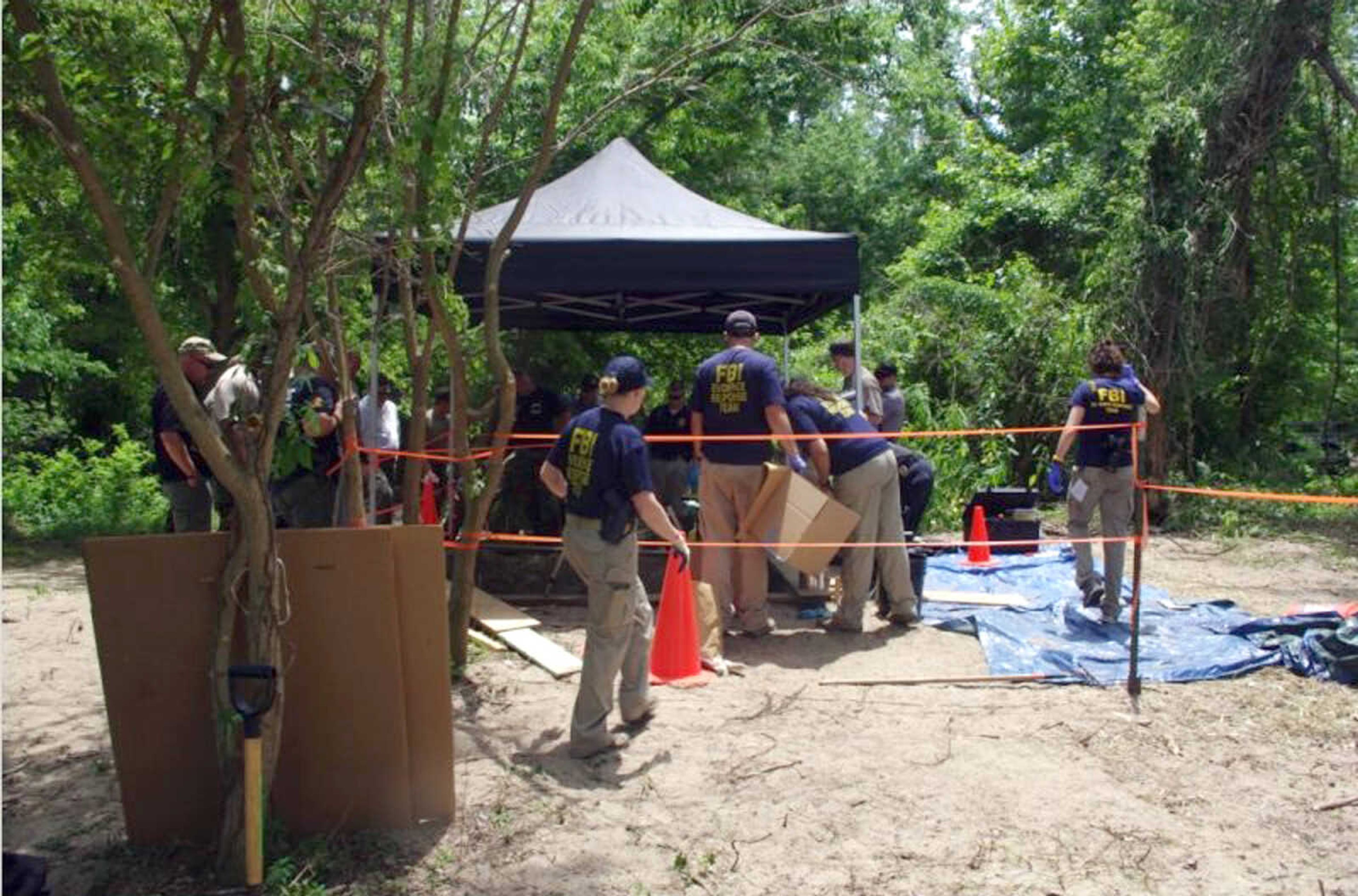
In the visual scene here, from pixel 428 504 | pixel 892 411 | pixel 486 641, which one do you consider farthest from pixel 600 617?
pixel 892 411

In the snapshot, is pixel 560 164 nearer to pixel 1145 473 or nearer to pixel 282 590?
pixel 1145 473

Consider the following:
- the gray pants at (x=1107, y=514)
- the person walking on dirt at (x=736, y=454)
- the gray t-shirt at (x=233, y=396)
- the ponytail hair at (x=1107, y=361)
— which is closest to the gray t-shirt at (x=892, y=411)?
the gray pants at (x=1107, y=514)

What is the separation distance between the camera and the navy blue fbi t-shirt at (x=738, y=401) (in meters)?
7.05

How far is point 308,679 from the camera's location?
417 centimetres

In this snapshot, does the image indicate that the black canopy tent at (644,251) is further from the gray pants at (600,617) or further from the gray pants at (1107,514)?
the gray pants at (600,617)

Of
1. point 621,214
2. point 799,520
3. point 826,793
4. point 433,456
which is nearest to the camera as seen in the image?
point 826,793

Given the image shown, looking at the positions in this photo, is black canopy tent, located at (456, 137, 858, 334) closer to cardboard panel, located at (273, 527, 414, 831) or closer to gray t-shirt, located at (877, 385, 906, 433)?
gray t-shirt, located at (877, 385, 906, 433)

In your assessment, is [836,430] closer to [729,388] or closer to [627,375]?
[729,388]

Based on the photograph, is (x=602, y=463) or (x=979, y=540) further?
(x=979, y=540)

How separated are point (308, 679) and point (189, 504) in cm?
388

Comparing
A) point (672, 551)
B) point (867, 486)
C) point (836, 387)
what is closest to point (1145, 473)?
point (836, 387)

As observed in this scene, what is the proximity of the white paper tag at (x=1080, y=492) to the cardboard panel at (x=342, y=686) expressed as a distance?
5092mm

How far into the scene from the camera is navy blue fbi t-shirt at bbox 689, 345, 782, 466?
23.1 feet

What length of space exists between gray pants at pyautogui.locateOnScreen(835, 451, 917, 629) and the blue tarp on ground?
0.41 metres
